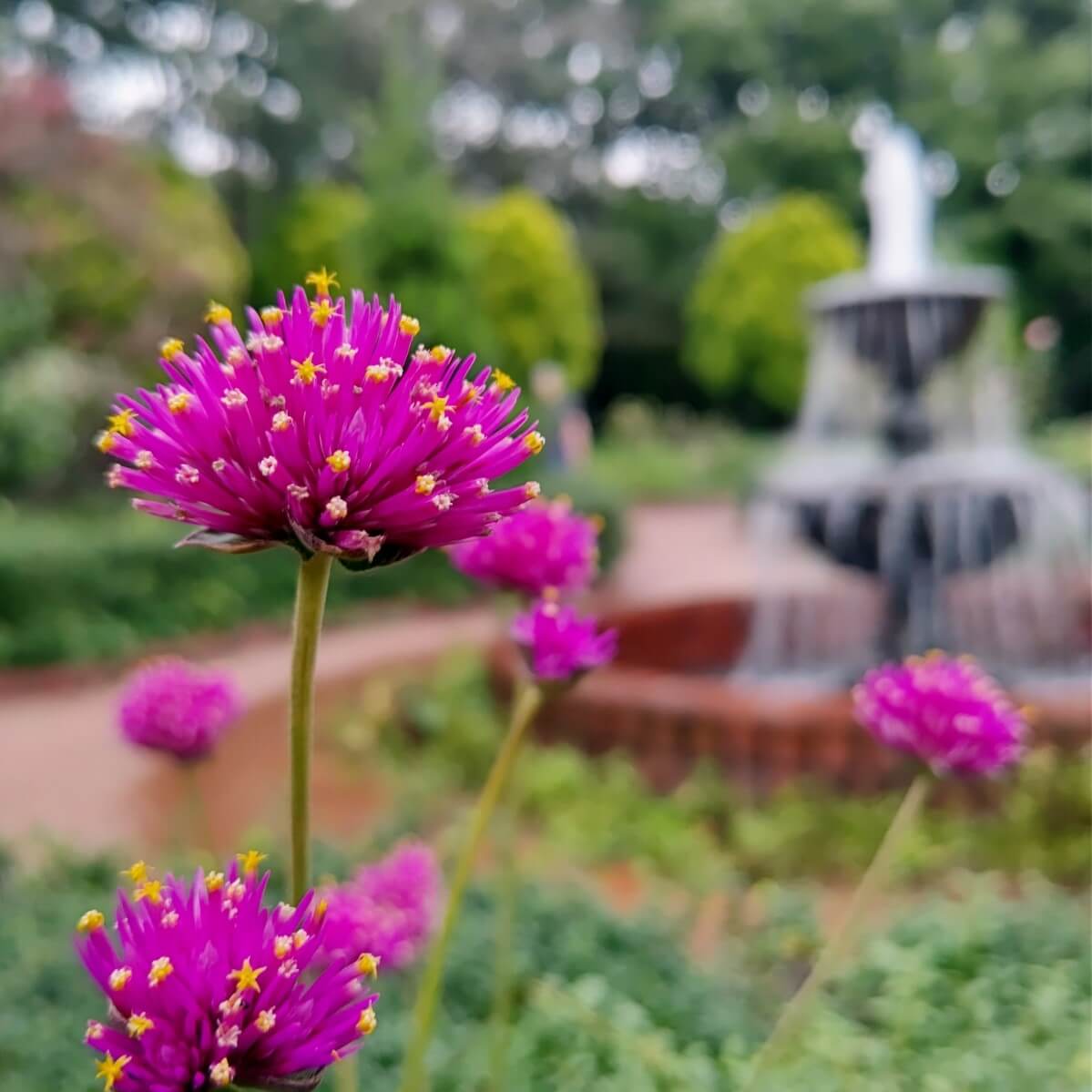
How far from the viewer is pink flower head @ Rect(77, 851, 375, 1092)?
78 cm

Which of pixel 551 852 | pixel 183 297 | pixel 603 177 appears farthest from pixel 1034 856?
pixel 603 177

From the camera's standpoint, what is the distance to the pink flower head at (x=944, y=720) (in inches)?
56.7

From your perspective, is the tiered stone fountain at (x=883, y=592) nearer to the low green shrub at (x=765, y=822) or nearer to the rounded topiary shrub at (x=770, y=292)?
the low green shrub at (x=765, y=822)

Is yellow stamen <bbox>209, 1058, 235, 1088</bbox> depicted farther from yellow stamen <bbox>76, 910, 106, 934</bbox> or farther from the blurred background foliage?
the blurred background foliage

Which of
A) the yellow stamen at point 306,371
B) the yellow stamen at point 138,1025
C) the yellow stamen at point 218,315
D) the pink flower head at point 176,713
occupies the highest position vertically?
the yellow stamen at point 218,315

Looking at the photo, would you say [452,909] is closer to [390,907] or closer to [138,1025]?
[390,907]

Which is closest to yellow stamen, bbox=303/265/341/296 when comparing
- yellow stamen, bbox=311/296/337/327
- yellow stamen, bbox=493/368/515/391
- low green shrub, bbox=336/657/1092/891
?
yellow stamen, bbox=311/296/337/327

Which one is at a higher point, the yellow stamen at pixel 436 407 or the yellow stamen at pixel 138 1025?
the yellow stamen at pixel 436 407

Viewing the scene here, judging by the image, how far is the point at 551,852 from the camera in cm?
371

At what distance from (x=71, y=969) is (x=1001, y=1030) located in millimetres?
1882

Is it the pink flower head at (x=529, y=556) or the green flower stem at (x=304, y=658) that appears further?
the pink flower head at (x=529, y=556)

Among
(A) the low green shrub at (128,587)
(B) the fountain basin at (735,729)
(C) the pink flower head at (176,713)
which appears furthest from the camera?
(A) the low green shrub at (128,587)

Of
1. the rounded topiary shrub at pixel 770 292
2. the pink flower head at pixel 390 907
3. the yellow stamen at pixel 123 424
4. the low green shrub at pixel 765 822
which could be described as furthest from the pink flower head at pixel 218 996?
the rounded topiary shrub at pixel 770 292

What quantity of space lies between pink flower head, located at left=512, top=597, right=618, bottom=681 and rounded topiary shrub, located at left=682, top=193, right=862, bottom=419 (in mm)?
17242
